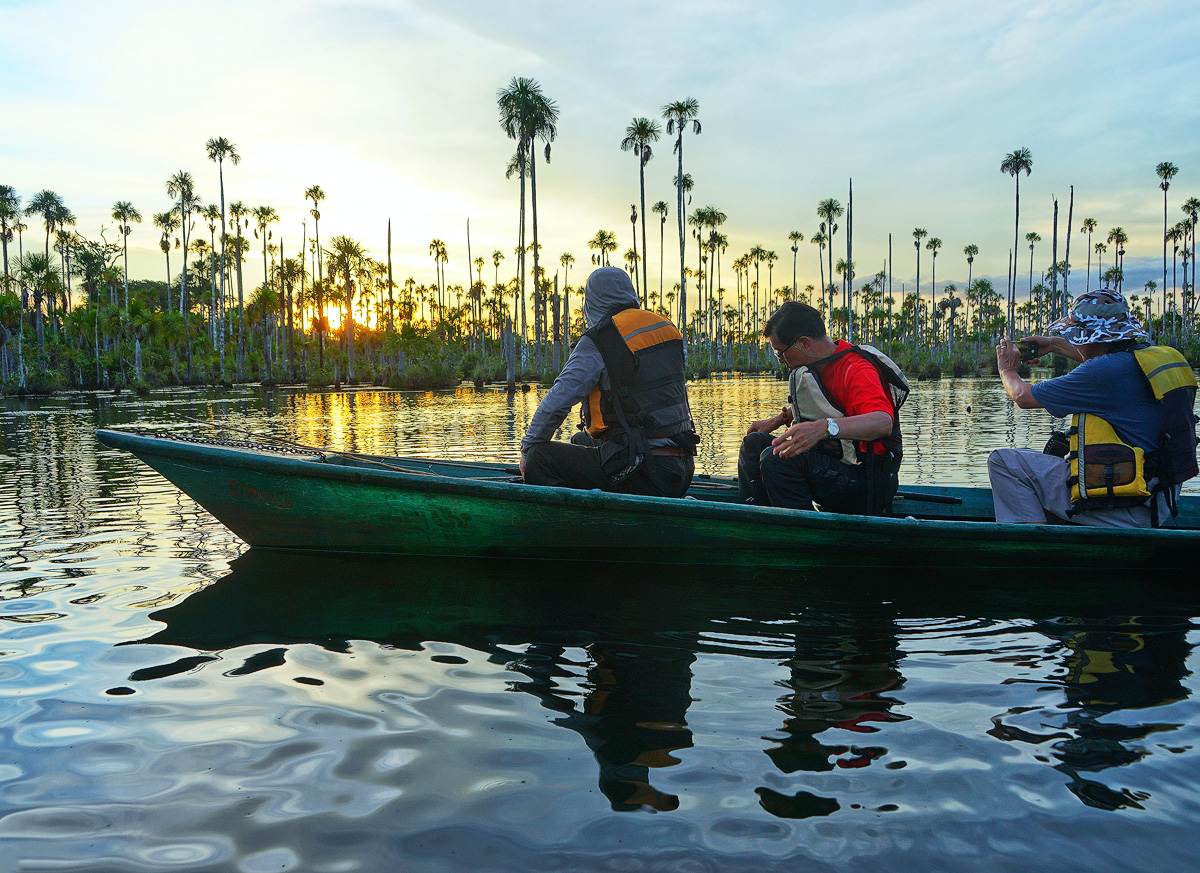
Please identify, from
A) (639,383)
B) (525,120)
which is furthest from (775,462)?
(525,120)

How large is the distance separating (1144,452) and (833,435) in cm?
154

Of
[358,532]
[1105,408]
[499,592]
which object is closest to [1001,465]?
[1105,408]

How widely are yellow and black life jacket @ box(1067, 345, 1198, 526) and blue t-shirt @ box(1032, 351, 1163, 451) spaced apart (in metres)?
0.03

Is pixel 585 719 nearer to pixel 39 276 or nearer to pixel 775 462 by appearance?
pixel 775 462

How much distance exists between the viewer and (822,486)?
438cm

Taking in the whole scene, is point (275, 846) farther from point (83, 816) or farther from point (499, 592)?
point (499, 592)

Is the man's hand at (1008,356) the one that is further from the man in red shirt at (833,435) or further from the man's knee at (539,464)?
the man's knee at (539,464)

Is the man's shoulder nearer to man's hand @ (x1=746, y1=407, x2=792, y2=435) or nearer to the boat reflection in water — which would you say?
the boat reflection in water

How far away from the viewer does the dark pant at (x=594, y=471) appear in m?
4.47

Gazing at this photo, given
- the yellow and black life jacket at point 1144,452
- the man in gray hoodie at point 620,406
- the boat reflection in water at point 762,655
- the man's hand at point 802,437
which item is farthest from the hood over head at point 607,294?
the yellow and black life jacket at point 1144,452

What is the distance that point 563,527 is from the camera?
4438 mm

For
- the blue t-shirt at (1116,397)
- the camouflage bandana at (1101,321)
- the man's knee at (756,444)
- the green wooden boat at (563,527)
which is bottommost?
the green wooden boat at (563,527)

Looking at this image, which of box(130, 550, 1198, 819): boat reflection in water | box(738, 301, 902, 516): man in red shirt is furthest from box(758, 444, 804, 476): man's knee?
box(130, 550, 1198, 819): boat reflection in water

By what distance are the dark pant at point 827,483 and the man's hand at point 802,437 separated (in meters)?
0.25
